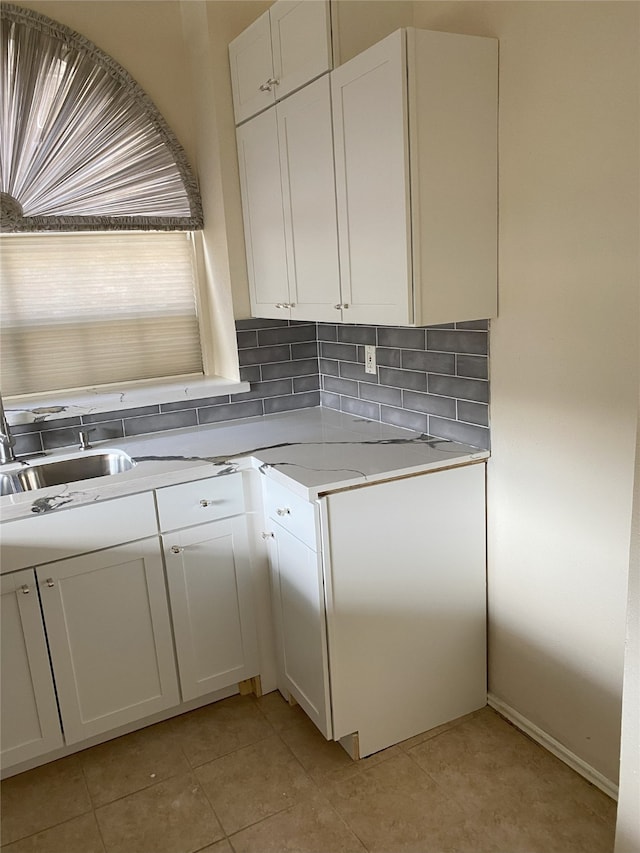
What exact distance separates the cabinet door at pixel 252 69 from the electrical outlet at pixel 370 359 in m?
0.94

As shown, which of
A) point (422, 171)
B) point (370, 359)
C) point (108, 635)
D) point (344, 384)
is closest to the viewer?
point (422, 171)

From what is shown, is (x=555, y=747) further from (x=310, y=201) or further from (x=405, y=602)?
(x=310, y=201)

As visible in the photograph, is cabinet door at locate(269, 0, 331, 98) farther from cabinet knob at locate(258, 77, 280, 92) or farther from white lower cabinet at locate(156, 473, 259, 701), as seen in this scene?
white lower cabinet at locate(156, 473, 259, 701)

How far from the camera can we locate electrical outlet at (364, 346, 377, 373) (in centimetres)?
253

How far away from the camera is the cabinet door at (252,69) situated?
2230 millimetres

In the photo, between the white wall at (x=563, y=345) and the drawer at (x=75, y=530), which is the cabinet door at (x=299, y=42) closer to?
the white wall at (x=563, y=345)

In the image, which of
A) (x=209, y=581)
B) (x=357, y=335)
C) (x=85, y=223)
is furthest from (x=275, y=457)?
(x=85, y=223)

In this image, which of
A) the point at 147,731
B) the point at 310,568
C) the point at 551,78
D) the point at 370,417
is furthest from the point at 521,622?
the point at 551,78

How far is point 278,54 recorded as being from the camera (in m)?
2.16

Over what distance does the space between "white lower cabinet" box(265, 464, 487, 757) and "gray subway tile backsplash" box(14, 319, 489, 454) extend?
0.26m

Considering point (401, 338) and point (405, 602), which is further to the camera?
point (401, 338)

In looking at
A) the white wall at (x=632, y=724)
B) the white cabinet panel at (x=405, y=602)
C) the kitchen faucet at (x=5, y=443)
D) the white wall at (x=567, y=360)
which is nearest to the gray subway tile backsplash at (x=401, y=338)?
the white wall at (x=567, y=360)

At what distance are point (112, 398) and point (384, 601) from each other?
1.31 m

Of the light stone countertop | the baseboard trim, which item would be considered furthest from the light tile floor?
the light stone countertop
